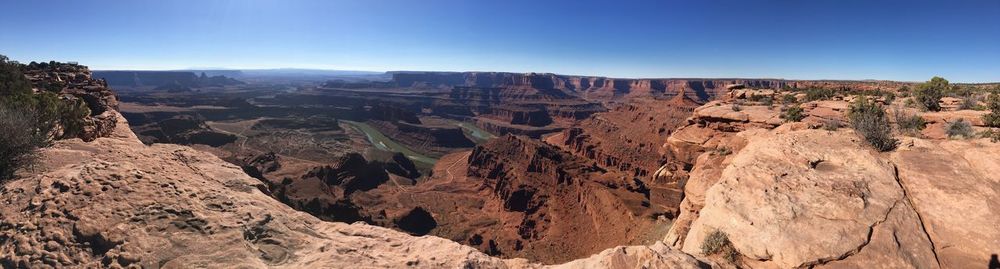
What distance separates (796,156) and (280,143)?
85382 mm

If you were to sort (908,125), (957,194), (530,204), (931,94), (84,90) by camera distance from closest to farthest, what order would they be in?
(957,194) < (908,125) < (931,94) < (84,90) < (530,204)

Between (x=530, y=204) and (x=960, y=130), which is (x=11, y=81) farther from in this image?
(x=960, y=130)

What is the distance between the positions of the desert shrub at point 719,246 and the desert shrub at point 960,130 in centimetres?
898

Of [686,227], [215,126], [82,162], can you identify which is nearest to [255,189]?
[82,162]

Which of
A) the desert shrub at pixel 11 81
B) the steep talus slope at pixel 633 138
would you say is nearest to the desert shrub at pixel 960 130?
the steep talus slope at pixel 633 138

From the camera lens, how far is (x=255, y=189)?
999cm

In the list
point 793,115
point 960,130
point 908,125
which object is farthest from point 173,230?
point 793,115

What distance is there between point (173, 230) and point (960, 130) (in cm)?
2028

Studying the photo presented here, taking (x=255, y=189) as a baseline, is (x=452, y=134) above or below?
below

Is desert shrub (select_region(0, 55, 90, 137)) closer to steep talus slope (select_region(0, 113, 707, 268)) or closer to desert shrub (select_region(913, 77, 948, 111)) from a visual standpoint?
steep talus slope (select_region(0, 113, 707, 268))

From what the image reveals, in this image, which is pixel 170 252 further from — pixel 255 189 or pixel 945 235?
pixel 945 235

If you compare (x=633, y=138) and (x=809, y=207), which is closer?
(x=809, y=207)

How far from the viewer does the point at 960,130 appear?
1202 centimetres

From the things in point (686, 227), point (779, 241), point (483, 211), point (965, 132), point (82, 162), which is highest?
point (965, 132)
